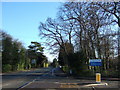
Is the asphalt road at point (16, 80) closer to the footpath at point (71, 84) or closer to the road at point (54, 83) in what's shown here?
the road at point (54, 83)

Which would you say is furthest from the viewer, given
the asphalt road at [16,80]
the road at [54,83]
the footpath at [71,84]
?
the asphalt road at [16,80]

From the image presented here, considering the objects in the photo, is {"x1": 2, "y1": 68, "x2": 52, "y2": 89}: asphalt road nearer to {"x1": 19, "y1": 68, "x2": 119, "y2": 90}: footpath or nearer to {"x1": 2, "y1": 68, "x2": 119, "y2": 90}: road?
{"x1": 2, "y1": 68, "x2": 119, "y2": 90}: road

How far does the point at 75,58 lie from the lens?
1508 inches

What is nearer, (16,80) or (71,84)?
(71,84)

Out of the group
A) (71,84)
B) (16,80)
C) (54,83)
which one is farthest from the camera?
(16,80)

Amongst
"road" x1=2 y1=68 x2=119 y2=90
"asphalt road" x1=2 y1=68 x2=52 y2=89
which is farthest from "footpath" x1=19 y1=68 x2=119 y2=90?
"asphalt road" x1=2 y1=68 x2=52 y2=89

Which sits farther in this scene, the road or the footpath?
the road

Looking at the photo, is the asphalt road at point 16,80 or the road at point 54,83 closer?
the road at point 54,83

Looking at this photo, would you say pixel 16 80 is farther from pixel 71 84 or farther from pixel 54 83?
pixel 71 84

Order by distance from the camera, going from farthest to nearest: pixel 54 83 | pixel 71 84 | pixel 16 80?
pixel 16 80 < pixel 54 83 < pixel 71 84

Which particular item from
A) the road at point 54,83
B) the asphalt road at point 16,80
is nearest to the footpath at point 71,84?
the road at point 54,83

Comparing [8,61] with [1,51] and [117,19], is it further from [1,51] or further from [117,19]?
[117,19]

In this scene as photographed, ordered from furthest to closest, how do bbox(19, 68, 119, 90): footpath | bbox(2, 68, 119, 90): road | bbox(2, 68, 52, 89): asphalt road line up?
bbox(2, 68, 52, 89): asphalt road → bbox(2, 68, 119, 90): road → bbox(19, 68, 119, 90): footpath

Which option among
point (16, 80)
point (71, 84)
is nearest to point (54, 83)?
point (71, 84)
